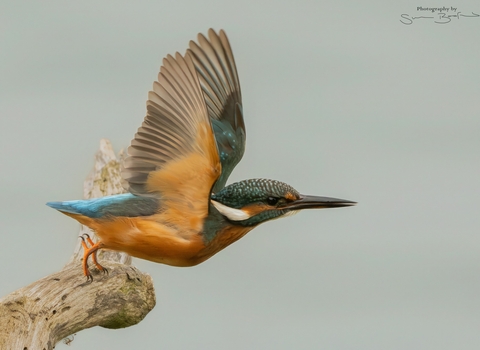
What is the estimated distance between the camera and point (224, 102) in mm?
3797

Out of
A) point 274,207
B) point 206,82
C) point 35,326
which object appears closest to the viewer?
point 35,326

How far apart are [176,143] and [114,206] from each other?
0.45m

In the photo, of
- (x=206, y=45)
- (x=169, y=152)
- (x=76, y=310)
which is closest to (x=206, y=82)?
(x=206, y=45)

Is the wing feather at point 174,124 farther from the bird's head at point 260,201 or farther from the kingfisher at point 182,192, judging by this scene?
the bird's head at point 260,201

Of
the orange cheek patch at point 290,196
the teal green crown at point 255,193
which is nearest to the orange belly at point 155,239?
the teal green crown at point 255,193

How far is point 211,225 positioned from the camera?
3443mm

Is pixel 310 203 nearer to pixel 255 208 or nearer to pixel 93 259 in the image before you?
pixel 255 208

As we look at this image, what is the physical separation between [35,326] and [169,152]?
786 mm

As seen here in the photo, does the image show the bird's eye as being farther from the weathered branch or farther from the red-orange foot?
the red-orange foot

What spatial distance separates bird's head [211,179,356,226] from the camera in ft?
11.3

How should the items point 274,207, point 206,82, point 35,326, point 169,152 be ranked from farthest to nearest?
1. point 206,82
2. point 274,207
3. point 169,152
4. point 35,326

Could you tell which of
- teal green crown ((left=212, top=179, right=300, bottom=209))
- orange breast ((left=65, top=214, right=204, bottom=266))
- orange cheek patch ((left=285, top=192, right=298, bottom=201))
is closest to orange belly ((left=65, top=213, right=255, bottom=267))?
orange breast ((left=65, top=214, right=204, bottom=266))

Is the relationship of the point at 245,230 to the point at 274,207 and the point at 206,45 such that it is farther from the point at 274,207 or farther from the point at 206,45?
the point at 206,45

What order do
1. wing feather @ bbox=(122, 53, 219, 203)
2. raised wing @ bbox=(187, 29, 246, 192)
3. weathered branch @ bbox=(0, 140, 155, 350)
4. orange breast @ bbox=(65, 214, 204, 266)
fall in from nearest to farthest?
weathered branch @ bbox=(0, 140, 155, 350)
wing feather @ bbox=(122, 53, 219, 203)
orange breast @ bbox=(65, 214, 204, 266)
raised wing @ bbox=(187, 29, 246, 192)
